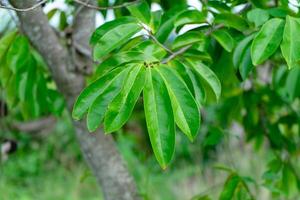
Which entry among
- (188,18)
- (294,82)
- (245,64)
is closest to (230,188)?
(294,82)

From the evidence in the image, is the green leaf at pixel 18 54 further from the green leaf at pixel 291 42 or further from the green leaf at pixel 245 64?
the green leaf at pixel 291 42

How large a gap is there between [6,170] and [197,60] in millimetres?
4659

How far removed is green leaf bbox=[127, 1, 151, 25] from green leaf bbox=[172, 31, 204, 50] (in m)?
0.10

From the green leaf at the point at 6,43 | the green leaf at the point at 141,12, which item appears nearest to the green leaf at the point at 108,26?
the green leaf at the point at 141,12

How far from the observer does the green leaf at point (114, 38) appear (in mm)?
1321

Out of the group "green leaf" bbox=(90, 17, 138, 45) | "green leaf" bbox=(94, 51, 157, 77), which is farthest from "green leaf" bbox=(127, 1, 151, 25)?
"green leaf" bbox=(94, 51, 157, 77)

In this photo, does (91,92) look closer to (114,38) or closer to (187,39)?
(114,38)

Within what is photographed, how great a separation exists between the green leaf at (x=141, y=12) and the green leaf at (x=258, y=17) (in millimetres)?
260

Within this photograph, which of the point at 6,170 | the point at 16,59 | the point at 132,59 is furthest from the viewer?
the point at 6,170

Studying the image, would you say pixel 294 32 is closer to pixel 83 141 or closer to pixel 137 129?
pixel 83 141

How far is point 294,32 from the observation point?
1.18 meters

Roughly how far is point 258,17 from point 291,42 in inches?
8.1

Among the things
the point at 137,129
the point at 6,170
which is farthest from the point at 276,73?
the point at 137,129

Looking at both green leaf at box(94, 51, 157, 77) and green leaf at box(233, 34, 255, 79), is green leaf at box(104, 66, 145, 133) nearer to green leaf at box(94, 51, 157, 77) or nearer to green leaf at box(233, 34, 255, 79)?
green leaf at box(94, 51, 157, 77)
